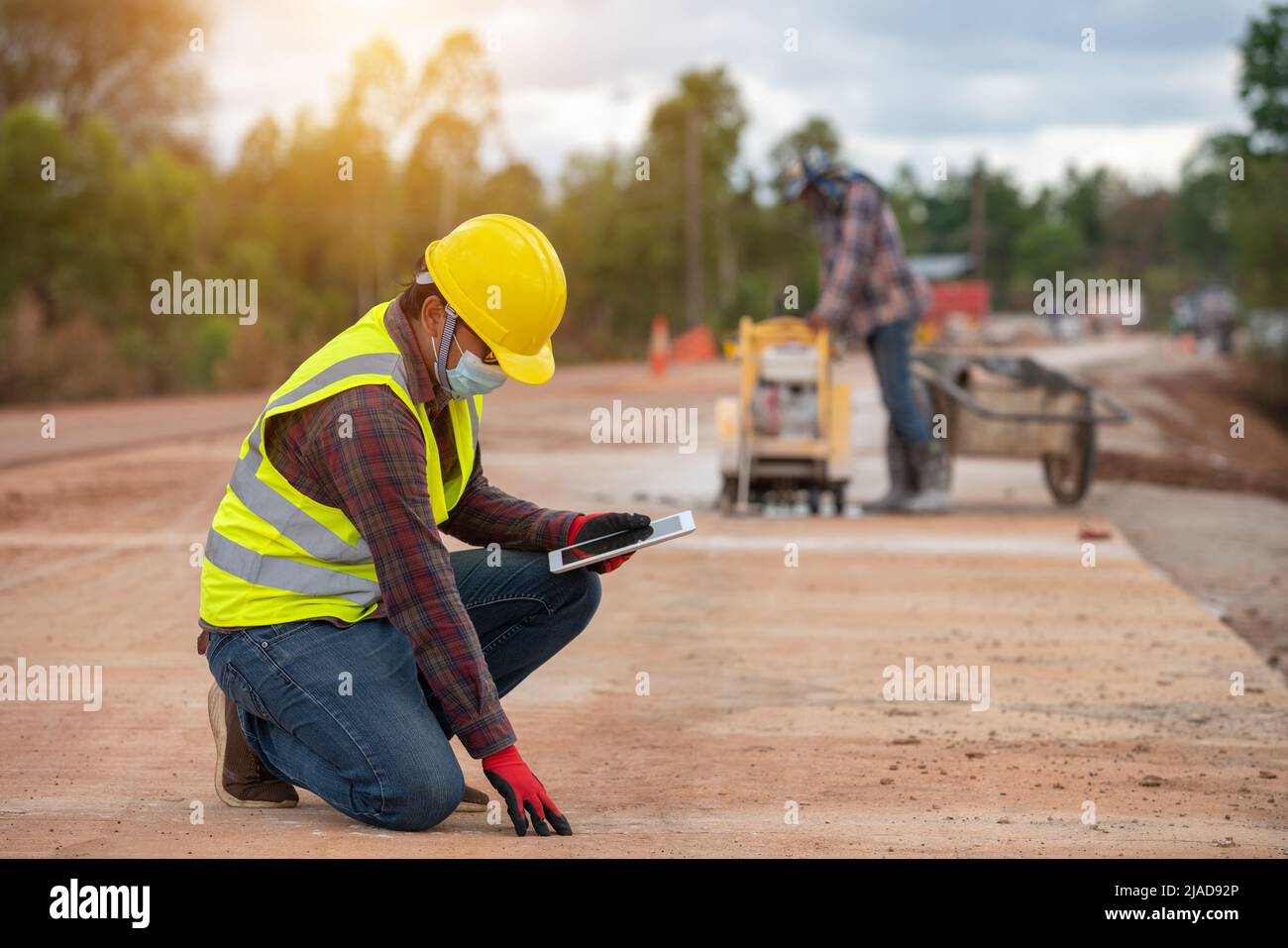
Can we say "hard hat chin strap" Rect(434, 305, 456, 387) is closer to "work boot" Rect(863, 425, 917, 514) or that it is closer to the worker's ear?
the worker's ear

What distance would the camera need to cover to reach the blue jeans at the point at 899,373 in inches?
433

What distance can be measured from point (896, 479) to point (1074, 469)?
1.38 metres

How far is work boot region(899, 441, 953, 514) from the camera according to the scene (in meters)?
11.2

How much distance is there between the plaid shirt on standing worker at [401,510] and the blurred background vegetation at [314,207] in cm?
724

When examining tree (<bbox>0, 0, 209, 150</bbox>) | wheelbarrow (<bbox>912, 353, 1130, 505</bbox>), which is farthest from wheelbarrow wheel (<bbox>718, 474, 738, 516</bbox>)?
tree (<bbox>0, 0, 209, 150</bbox>)

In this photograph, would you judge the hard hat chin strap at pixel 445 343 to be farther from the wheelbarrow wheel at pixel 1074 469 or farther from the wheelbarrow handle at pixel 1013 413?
the wheelbarrow wheel at pixel 1074 469

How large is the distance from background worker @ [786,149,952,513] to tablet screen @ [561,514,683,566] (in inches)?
244

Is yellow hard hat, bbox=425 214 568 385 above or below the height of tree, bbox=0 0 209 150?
below

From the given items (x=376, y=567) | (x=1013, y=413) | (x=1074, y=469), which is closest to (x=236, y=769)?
(x=376, y=567)

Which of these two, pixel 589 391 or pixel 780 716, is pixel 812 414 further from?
pixel 589 391

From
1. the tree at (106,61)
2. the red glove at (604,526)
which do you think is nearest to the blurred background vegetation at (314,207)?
the tree at (106,61)

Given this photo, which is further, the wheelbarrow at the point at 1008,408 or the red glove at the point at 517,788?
the wheelbarrow at the point at 1008,408

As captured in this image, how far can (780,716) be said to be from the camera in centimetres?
578
